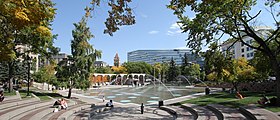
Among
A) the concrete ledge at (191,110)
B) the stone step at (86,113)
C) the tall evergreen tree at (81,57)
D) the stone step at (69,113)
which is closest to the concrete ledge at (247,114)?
the concrete ledge at (191,110)

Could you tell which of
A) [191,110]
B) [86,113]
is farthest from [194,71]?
[86,113]

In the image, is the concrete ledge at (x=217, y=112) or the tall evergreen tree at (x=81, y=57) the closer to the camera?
the concrete ledge at (x=217, y=112)

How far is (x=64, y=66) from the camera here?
86.3ft

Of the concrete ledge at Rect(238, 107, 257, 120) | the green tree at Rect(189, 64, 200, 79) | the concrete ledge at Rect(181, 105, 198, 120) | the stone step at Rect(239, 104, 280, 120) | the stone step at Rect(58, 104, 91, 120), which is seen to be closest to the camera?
the stone step at Rect(239, 104, 280, 120)

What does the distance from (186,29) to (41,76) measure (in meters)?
49.8

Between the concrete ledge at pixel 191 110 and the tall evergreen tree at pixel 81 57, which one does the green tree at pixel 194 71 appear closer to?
the tall evergreen tree at pixel 81 57

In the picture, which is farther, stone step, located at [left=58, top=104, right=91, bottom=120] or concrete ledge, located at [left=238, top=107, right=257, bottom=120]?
stone step, located at [left=58, top=104, right=91, bottom=120]

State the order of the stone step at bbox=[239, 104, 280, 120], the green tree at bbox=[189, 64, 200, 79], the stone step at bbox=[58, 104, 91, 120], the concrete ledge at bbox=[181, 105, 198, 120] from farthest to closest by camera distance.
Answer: the green tree at bbox=[189, 64, 200, 79] → the concrete ledge at bbox=[181, 105, 198, 120] → the stone step at bbox=[58, 104, 91, 120] → the stone step at bbox=[239, 104, 280, 120]

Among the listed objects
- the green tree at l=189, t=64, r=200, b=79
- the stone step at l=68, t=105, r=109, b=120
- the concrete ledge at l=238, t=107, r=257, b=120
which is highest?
the green tree at l=189, t=64, r=200, b=79

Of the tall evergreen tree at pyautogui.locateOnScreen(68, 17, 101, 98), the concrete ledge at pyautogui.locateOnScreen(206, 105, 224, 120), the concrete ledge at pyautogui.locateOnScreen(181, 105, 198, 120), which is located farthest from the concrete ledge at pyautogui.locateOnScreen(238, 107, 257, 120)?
the tall evergreen tree at pyautogui.locateOnScreen(68, 17, 101, 98)

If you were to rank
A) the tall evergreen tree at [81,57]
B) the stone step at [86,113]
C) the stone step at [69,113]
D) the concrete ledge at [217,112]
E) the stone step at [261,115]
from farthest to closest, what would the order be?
1. the tall evergreen tree at [81,57]
2. the stone step at [86,113]
3. the stone step at [69,113]
4. the concrete ledge at [217,112]
5. the stone step at [261,115]

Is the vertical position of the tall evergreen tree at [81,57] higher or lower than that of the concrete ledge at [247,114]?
higher

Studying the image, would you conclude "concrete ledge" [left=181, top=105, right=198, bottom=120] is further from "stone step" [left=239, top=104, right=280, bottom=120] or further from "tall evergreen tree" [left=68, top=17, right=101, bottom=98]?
"tall evergreen tree" [left=68, top=17, right=101, bottom=98]

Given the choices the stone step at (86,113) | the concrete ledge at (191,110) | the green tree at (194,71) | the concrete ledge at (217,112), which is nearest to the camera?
the concrete ledge at (217,112)
